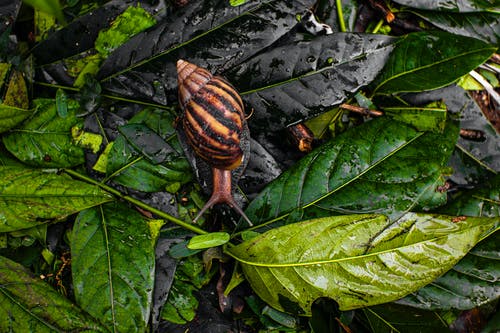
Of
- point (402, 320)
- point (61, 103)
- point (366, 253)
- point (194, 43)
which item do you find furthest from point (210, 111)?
point (402, 320)

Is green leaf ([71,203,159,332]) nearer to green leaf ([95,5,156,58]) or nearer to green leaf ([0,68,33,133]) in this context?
green leaf ([0,68,33,133])

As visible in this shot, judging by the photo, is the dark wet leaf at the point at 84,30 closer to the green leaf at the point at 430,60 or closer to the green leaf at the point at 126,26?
the green leaf at the point at 126,26

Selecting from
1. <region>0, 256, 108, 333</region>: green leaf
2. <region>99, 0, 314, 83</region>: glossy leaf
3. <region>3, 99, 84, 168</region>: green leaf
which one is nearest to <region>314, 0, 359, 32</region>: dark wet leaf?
<region>99, 0, 314, 83</region>: glossy leaf

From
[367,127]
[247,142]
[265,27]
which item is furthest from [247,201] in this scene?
[265,27]

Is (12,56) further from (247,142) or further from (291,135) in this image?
(291,135)

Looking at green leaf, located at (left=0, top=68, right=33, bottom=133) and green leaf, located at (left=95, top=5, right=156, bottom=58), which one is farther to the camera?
green leaf, located at (left=95, top=5, right=156, bottom=58)

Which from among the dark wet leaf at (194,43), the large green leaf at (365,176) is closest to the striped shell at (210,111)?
the dark wet leaf at (194,43)

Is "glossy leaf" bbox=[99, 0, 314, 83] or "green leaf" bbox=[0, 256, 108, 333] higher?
"glossy leaf" bbox=[99, 0, 314, 83]

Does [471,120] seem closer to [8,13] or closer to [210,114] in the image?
[210,114]
